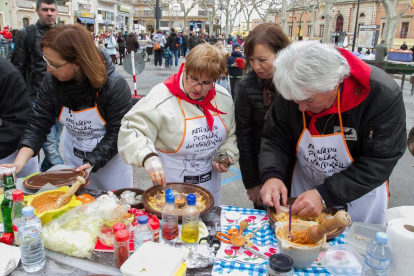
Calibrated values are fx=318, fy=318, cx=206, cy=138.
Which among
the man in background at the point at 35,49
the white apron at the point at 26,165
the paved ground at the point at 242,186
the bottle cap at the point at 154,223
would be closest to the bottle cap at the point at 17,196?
the bottle cap at the point at 154,223

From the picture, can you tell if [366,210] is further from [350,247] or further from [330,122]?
[330,122]

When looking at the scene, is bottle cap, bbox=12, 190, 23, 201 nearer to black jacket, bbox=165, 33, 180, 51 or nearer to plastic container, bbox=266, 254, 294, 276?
plastic container, bbox=266, 254, 294, 276

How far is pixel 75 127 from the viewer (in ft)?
7.64

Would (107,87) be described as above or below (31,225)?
above

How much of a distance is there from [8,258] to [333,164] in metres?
1.67

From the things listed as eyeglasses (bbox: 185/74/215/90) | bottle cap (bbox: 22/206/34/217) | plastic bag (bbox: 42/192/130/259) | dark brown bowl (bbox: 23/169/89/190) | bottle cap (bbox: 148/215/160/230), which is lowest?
plastic bag (bbox: 42/192/130/259)

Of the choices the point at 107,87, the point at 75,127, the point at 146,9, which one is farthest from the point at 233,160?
the point at 146,9

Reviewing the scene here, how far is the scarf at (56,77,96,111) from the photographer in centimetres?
216

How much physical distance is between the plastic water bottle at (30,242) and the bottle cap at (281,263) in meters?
0.98

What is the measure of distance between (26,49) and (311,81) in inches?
135

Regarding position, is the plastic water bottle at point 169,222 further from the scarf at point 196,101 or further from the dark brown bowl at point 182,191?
the scarf at point 196,101

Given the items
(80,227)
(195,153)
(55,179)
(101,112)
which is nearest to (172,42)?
(101,112)

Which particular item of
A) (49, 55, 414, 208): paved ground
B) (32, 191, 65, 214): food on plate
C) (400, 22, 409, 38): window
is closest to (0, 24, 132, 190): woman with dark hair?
(32, 191, 65, 214): food on plate

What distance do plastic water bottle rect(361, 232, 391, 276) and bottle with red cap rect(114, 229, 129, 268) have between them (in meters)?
0.98
